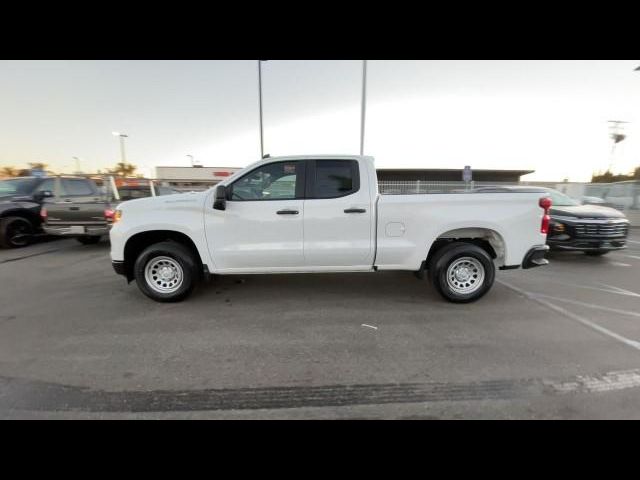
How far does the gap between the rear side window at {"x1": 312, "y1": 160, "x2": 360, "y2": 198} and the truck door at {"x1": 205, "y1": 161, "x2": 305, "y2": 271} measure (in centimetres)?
22

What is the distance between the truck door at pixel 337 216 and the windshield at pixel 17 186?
915 centimetres

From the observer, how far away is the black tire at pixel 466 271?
4238mm

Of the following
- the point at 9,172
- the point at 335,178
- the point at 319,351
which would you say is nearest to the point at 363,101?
the point at 335,178

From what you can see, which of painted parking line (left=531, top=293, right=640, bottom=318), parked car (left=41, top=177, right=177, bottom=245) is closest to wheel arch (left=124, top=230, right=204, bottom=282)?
parked car (left=41, top=177, right=177, bottom=245)

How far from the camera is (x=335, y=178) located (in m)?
4.23

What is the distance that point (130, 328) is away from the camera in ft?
11.9

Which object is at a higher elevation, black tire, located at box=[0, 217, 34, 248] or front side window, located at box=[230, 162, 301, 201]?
front side window, located at box=[230, 162, 301, 201]

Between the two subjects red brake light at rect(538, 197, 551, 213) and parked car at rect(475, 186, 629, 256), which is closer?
red brake light at rect(538, 197, 551, 213)

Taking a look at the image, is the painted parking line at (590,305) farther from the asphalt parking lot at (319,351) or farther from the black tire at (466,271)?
the black tire at (466,271)

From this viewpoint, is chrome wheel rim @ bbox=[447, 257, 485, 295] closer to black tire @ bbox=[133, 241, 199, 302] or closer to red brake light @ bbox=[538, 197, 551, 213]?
red brake light @ bbox=[538, 197, 551, 213]

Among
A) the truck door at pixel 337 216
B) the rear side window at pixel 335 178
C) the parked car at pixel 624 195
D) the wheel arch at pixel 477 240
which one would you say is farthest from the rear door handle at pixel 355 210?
the parked car at pixel 624 195

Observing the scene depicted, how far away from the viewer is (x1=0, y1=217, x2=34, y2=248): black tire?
7820 millimetres
